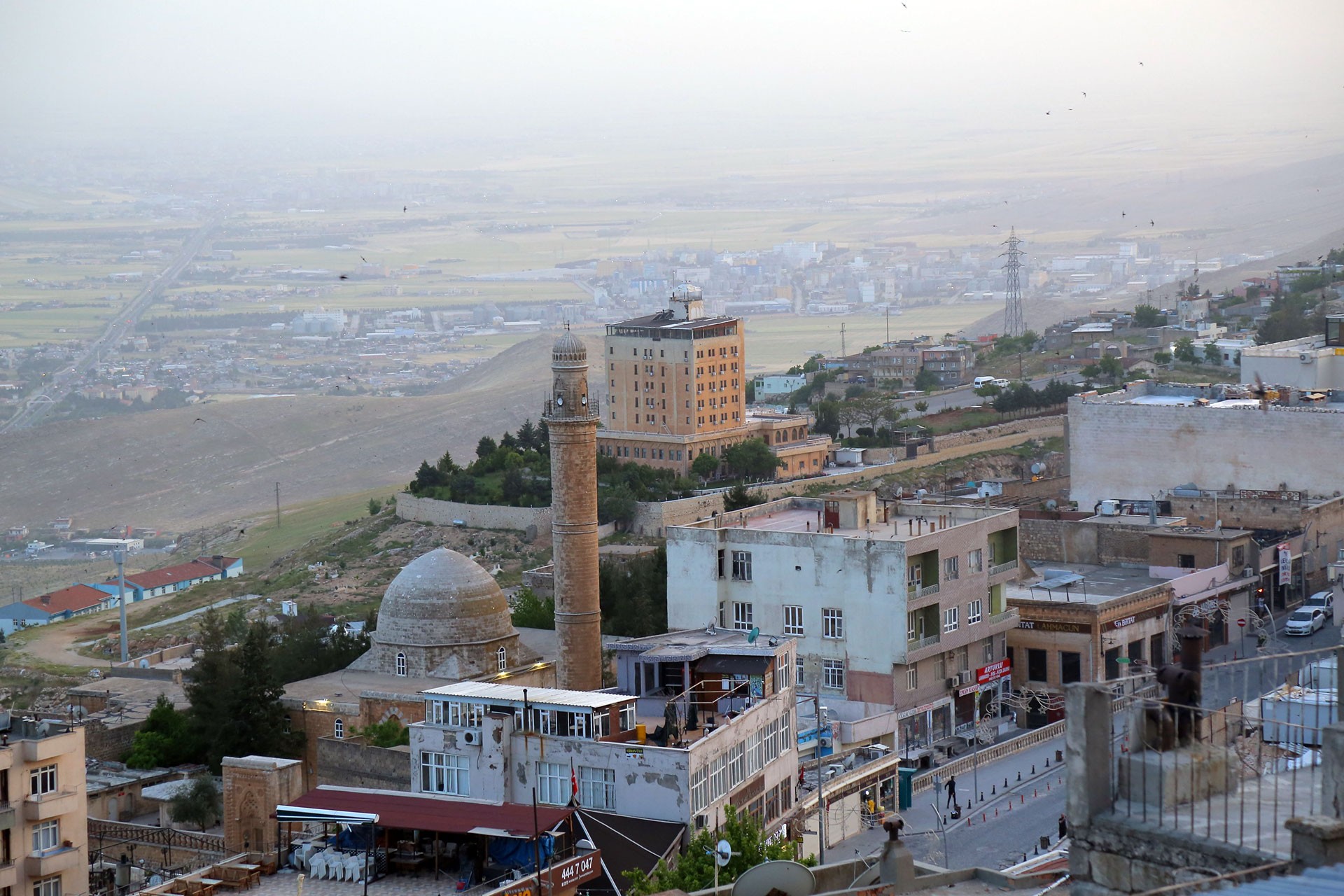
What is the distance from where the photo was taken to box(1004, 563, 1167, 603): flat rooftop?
3494 cm

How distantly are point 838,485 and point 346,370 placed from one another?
120 metres

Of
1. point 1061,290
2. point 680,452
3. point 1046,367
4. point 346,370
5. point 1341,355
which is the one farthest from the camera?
point 1061,290

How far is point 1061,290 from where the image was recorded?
638ft

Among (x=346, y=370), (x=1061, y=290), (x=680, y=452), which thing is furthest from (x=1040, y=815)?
(x=1061, y=290)

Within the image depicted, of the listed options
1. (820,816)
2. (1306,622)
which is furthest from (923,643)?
(820,816)

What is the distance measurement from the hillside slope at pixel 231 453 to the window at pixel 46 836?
87194mm

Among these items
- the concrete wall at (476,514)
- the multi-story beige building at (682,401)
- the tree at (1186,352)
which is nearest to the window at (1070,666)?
the concrete wall at (476,514)

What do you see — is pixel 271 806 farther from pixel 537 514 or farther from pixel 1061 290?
pixel 1061 290

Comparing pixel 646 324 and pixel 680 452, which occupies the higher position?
pixel 646 324

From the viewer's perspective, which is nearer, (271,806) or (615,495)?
(271,806)

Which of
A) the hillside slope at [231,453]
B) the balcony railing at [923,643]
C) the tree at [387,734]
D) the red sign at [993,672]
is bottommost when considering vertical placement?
the hillside slope at [231,453]

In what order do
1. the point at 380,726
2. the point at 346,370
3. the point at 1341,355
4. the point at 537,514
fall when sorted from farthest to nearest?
1. the point at 346,370
2. the point at 537,514
3. the point at 1341,355
4. the point at 380,726

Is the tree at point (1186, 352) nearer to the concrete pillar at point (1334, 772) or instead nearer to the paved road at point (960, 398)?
the paved road at point (960, 398)

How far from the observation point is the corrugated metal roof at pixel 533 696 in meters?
22.1
